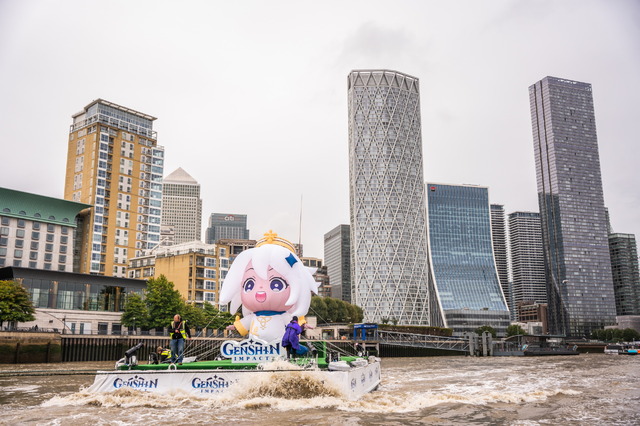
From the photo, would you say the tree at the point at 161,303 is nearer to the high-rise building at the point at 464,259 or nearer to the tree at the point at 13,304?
the tree at the point at 13,304

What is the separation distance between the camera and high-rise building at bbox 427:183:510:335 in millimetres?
169375

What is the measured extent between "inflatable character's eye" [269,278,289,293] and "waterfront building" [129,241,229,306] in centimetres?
7691

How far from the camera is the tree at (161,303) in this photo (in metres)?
70.1

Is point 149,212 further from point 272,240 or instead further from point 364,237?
point 272,240

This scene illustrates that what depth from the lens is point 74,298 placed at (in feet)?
234

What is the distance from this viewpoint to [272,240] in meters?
24.7

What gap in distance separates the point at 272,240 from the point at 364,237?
150 m

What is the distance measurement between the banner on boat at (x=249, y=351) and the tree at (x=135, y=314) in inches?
2050

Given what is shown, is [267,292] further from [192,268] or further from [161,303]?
[192,268]

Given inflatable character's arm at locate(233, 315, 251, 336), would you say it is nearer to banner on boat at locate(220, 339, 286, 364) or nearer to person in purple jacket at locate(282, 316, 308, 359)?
banner on boat at locate(220, 339, 286, 364)

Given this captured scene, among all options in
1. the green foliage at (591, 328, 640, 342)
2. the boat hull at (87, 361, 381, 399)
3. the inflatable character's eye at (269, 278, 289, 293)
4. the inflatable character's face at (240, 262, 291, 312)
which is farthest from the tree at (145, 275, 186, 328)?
the green foliage at (591, 328, 640, 342)

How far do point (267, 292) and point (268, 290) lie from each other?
88 millimetres

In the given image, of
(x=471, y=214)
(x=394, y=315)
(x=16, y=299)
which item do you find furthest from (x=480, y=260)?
(x=16, y=299)

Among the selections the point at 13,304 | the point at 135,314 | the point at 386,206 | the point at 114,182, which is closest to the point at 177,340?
the point at 13,304
